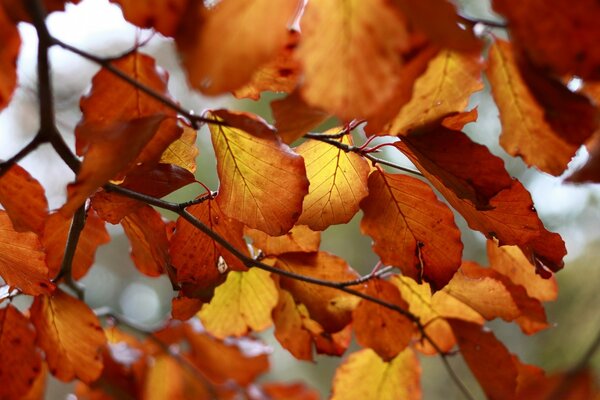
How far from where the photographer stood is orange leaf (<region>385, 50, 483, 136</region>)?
35cm

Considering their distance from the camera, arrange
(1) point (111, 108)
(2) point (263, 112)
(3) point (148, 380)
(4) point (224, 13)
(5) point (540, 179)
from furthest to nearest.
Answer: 1. (2) point (263, 112)
2. (5) point (540, 179)
3. (3) point (148, 380)
4. (1) point (111, 108)
5. (4) point (224, 13)

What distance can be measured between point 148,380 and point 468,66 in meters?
0.74

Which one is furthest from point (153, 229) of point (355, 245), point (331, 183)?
point (355, 245)

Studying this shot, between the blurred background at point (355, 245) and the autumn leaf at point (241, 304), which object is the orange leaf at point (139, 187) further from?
the blurred background at point (355, 245)

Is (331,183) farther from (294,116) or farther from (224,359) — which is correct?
(224,359)

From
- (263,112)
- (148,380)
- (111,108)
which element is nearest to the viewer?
(111,108)

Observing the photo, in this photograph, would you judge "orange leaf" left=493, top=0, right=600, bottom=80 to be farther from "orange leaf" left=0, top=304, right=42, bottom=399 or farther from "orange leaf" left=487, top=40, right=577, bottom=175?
Answer: "orange leaf" left=0, top=304, right=42, bottom=399

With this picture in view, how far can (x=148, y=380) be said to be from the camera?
93 centimetres

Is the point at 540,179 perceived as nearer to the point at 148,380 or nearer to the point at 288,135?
the point at 148,380

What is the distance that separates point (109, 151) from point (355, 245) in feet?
6.17

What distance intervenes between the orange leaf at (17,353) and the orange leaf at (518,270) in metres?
0.42

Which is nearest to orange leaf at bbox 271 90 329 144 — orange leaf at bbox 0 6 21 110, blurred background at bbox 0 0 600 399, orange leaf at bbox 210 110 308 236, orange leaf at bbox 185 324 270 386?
orange leaf at bbox 210 110 308 236

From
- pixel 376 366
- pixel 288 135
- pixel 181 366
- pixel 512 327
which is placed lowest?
pixel 512 327

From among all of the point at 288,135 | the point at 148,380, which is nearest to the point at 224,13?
the point at 288,135
